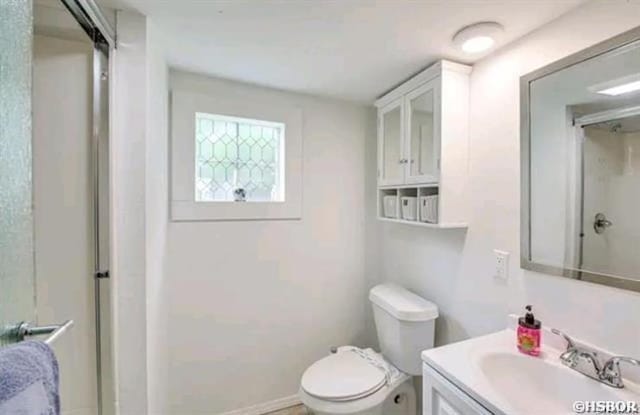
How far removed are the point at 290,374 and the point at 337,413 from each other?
745 millimetres

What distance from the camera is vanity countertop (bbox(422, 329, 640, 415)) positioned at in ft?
3.10

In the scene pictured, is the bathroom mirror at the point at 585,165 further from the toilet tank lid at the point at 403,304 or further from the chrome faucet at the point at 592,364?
the toilet tank lid at the point at 403,304

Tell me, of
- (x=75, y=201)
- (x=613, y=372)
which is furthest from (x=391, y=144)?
(x=75, y=201)

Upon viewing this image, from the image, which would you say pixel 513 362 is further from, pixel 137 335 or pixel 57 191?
pixel 57 191

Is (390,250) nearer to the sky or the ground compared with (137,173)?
nearer to the ground

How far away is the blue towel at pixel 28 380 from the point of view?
0.53 m

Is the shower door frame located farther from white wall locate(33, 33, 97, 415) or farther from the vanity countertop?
the vanity countertop

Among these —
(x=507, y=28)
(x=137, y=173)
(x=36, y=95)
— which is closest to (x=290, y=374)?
(x=137, y=173)

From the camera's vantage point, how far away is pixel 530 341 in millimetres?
1153

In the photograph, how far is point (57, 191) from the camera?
4.04ft

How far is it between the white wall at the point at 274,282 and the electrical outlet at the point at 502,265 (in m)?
1.06

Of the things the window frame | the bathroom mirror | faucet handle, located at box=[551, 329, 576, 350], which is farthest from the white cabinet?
the window frame

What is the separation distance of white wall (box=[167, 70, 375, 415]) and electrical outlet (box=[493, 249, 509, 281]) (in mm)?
1057

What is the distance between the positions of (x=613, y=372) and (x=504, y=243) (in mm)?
566
